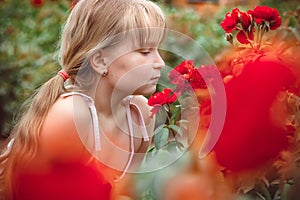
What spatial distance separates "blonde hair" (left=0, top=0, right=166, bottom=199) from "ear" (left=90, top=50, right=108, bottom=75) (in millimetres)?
13

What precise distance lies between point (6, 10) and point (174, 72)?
9.55 ft

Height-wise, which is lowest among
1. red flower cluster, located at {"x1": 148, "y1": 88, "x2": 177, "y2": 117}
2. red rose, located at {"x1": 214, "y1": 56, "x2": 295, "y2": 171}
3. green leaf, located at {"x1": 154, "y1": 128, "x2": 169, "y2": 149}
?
green leaf, located at {"x1": 154, "y1": 128, "x2": 169, "y2": 149}

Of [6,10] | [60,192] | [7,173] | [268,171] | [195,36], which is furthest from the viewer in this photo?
[6,10]

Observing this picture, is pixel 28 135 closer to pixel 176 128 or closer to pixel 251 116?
pixel 176 128

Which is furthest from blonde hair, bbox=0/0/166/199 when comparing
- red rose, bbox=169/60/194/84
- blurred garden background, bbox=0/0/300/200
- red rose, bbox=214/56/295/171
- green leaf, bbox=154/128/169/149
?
blurred garden background, bbox=0/0/300/200

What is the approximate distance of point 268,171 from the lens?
114 centimetres

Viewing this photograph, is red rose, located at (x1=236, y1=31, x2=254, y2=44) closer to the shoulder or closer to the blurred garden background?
the shoulder

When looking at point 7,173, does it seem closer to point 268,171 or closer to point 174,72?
point 174,72

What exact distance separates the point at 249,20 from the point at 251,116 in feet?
1.92

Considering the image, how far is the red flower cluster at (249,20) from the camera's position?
56.6 inches

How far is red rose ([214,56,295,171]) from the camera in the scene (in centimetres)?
89

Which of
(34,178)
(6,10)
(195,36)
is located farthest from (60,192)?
(6,10)

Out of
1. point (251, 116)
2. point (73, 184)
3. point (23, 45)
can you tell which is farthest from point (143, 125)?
point (23, 45)

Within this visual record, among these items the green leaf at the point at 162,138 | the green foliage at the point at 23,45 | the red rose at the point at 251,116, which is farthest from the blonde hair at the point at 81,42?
the green foliage at the point at 23,45
